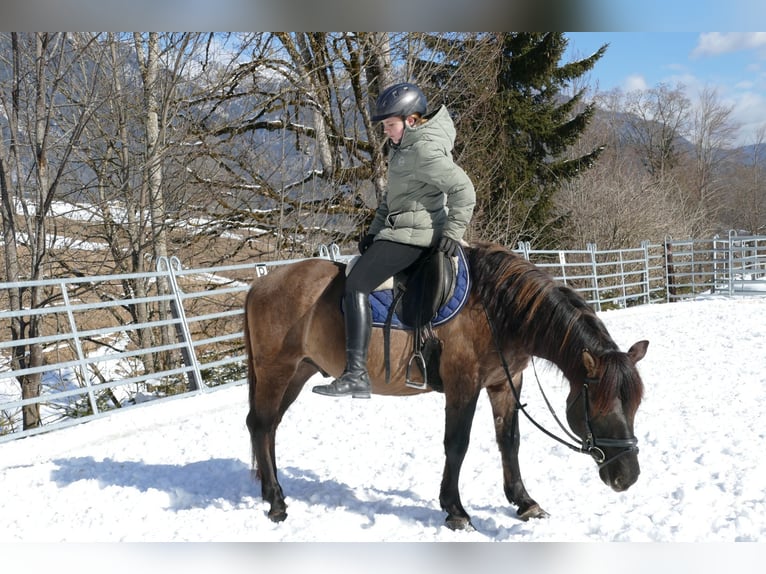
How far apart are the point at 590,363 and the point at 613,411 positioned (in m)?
0.23

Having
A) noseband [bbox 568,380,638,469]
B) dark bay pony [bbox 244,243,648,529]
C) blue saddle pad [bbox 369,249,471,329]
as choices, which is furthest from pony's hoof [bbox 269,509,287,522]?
noseband [bbox 568,380,638,469]

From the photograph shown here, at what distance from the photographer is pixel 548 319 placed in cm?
309

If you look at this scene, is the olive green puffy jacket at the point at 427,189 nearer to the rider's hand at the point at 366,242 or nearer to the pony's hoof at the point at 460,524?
the rider's hand at the point at 366,242

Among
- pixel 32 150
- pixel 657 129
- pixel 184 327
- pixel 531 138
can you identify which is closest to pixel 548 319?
pixel 184 327

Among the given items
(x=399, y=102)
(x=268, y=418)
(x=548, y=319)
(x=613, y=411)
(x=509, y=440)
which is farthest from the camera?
(x=268, y=418)

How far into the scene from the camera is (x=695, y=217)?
1061 inches

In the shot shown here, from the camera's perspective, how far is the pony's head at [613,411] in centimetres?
278

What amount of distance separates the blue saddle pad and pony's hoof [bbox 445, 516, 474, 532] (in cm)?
101

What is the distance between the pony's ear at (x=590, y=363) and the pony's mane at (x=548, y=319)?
1.9 inches

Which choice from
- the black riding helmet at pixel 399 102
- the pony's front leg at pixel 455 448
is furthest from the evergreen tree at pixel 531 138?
the pony's front leg at pixel 455 448

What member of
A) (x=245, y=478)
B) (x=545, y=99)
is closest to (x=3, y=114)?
(x=245, y=478)

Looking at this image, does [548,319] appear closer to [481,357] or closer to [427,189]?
[481,357]

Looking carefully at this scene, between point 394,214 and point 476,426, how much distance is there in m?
2.44

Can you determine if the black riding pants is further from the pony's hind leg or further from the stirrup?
the pony's hind leg
